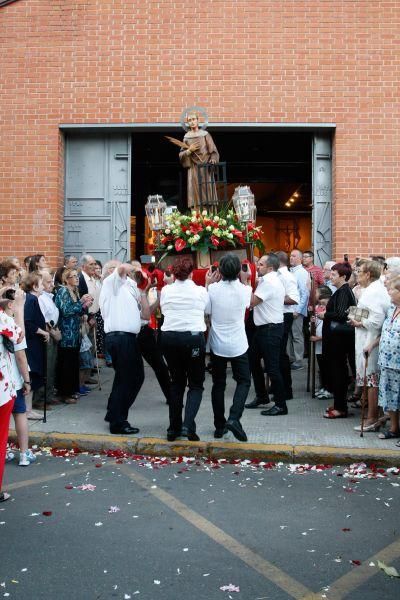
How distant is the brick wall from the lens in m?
12.8

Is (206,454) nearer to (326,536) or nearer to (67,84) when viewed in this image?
(326,536)

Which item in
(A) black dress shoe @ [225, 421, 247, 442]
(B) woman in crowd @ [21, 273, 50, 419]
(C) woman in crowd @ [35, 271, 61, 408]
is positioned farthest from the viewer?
(C) woman in crowd @ [35, 271, 61, 408]

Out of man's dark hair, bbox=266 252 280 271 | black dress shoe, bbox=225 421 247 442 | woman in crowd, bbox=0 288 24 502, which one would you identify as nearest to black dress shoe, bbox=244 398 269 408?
man's dark hair, bbox=266 252 280 271

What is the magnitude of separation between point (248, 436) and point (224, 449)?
506 millimetres

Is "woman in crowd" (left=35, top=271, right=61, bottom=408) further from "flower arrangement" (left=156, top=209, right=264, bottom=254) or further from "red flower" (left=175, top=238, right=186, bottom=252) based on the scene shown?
"red flower" (left=175, top=238, right=186, bottom=252)

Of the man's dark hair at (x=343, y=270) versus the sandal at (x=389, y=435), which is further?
the man's dark hair at (x=343, y=270)

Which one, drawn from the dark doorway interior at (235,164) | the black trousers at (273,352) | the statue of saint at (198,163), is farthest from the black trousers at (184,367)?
the dark doorway interior at (235,164)

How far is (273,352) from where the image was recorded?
8672 mm

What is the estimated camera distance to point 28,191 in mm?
13148

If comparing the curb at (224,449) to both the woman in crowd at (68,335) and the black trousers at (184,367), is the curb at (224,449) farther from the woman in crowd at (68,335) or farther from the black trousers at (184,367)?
the woman in crowd at (68,335)

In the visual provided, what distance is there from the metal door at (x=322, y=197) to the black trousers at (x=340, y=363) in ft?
15.7

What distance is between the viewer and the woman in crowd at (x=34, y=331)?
A: 8570mm

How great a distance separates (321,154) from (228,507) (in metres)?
9.10

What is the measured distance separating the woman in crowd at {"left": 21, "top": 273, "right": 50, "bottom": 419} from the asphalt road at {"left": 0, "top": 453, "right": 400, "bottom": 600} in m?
1.96
